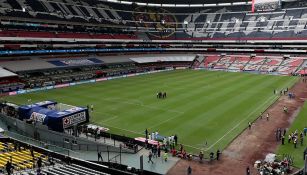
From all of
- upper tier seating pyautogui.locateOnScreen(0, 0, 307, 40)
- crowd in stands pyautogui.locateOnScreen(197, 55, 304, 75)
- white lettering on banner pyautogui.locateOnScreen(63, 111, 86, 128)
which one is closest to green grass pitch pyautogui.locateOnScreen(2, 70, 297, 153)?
white lettering on banner pyautogui.locateOnScreen(63, 111, 86, 128)

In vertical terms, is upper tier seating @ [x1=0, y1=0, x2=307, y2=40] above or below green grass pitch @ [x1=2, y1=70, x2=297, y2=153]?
above

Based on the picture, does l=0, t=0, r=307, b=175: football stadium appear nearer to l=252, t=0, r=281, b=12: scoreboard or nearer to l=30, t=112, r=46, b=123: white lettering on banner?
l=30, t=112, r=46, b=123: white lettering on banner

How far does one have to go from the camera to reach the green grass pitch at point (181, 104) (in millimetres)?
29844

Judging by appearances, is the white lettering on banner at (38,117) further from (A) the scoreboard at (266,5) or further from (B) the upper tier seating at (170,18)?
(A) the scoreboard at (266,5)

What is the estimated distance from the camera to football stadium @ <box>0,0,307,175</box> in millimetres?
23266

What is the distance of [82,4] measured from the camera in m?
91.9

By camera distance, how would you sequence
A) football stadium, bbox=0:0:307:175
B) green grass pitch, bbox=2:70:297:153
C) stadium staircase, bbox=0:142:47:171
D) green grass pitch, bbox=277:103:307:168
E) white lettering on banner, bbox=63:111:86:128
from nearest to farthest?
stadium staircase, bbox=0:142:47:171, green grass pitch, bbox=277:103:307:168, football stadium, bbox=0:0:307:175, white lettering on banner, bbox=63:111:86:128, green grass pitch, bbox=2:70:297:153

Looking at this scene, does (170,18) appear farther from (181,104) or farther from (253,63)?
(181,104)

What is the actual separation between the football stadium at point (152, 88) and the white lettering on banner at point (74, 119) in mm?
108

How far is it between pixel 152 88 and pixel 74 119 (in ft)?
82.1

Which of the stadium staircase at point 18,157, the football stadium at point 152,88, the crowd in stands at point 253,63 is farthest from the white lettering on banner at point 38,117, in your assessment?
the crowd in stands at point 253,63

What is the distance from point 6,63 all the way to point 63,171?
52.2 metres

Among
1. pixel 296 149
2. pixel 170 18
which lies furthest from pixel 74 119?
pixel 170 18

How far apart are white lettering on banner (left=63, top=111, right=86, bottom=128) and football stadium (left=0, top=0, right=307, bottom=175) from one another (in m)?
0.11
